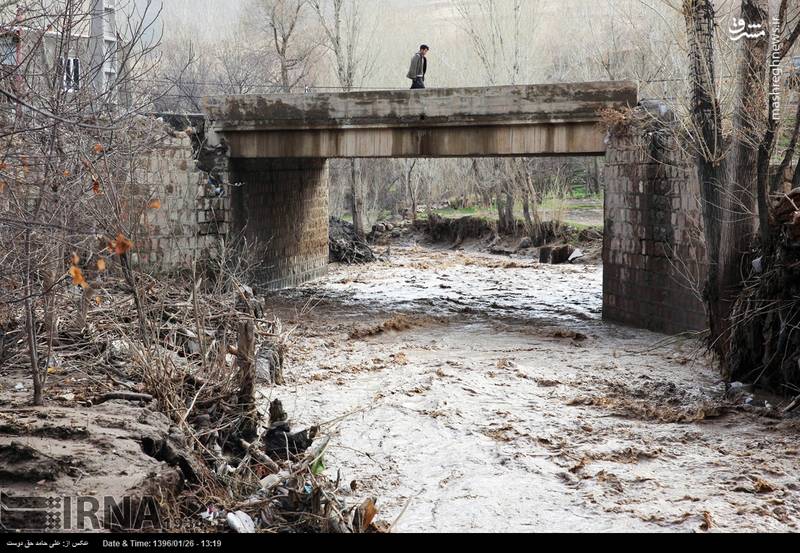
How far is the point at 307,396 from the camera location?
38.4ft

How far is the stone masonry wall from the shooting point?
61.6 ft

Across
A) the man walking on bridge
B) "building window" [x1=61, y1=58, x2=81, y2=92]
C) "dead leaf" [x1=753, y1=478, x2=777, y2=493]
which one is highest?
the man walking on bridge

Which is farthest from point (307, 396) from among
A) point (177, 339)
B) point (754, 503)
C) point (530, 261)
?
point (530, 261)

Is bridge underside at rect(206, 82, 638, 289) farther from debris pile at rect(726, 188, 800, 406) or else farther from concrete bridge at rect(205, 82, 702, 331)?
debris pile at rect(726, 188, 800, 406)

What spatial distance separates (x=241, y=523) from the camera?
6.48 metres

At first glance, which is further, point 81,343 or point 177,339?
point 177,339

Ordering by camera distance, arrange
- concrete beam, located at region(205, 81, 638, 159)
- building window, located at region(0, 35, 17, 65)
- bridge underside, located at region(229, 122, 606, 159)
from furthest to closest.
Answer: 1. bridge underside, located at region(229, 122, 606, 159)
2. concrete beam, located at region(205, 81, 638, 159)
3. building window, located at region(0, 35, 17, 65)

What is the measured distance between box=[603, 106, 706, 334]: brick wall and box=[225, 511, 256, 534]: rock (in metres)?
8.60

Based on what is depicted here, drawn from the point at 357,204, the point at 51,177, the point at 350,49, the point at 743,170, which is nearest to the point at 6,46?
the point at 51,177

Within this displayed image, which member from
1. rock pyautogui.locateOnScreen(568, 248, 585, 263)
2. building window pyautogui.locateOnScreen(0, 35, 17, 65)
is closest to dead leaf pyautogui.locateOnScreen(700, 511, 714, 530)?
building window pyautogui.locateOnScreen(0, 35, 17, 65)

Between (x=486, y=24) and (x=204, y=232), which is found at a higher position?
(x=486, y=24)

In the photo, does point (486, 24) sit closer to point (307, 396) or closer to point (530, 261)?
point (530, 261)

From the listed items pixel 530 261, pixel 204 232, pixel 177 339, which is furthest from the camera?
pixel 530 261

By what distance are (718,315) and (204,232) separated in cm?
1144
